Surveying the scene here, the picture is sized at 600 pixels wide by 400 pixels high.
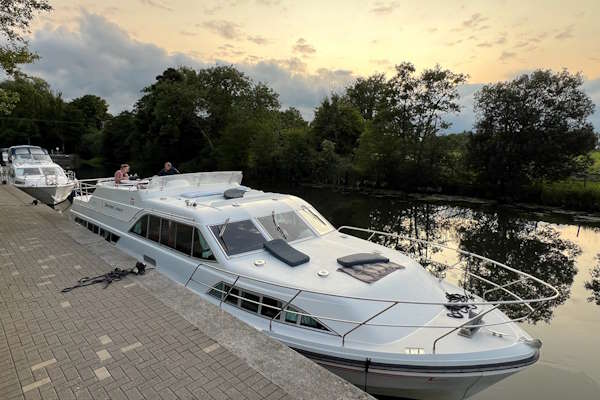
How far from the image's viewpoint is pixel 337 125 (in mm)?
Result: 39156

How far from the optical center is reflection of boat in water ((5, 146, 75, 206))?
19.9 metres

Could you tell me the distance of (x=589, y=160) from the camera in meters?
25.3

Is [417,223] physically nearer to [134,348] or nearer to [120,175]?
[120,175]

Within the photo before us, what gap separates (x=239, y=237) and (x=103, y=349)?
9.83ft

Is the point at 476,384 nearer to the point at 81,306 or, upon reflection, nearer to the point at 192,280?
the point at 192,280

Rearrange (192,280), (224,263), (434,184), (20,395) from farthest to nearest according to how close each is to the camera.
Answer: (434,184) < (192,280) < (224,263) < (20,395)

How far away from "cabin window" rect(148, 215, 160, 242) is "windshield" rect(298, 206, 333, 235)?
10.2 ft

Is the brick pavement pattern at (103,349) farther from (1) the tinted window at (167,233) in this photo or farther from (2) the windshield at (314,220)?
(2) the windshield at (314,220)

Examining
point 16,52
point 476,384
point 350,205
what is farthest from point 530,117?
point 16,52

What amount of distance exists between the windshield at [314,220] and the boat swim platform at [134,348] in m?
3.06

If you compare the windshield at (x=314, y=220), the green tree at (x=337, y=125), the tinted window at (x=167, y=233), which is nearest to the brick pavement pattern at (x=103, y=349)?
the tinted window at (x=167, y=233)

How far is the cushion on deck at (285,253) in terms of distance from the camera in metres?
6.16

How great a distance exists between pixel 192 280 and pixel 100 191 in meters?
5.43

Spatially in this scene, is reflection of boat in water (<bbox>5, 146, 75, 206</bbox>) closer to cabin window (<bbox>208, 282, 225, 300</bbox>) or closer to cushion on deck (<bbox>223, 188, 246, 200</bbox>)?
cushion on deck (<bbox>223, 188, 246, 200</bbox>)
